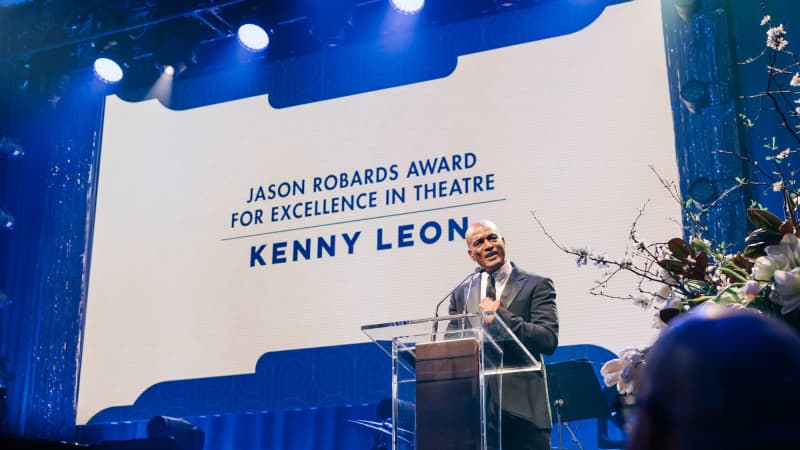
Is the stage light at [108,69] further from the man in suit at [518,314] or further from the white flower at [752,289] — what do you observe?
the white flower at [752,289]

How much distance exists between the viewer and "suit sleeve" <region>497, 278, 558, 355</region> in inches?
115

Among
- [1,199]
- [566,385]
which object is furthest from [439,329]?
[1,199]

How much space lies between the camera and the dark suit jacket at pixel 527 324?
2951 mm

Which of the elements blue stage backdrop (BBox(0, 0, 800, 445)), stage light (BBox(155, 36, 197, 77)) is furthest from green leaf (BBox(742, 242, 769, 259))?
stage light (BBox(155, 36, 197, 77))

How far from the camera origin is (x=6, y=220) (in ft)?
20.5

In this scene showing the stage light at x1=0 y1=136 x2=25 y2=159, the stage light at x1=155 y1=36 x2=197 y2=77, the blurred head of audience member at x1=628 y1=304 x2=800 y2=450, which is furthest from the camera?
the stage light at x1=0 y1=136 x2=25 y2=159

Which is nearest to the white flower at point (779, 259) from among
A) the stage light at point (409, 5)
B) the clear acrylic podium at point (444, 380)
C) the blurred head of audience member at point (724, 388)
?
the blurred head of audience member at point (724, 388)

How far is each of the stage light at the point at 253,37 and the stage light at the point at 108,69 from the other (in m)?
0.93

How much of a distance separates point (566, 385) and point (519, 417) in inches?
41.7

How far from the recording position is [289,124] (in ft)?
18.3

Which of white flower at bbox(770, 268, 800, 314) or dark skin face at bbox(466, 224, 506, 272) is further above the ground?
dark skin face at bbox(466, 224, 506, 272)

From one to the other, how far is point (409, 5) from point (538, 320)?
9.50ft

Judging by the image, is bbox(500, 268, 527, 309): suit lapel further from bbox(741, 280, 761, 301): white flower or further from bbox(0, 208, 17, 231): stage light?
bbox(0, 208, 17, 231): stage light

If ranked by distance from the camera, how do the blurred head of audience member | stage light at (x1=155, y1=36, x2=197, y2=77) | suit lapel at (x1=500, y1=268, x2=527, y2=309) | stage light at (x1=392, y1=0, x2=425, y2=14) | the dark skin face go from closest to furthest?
1. the blurred head of audience member
2. suit lapel at (x1=500, y1=268, x2=527, y2=309)
3. the dark skin face
4. stage light at (x1=392, y1=0, x2=425, y2=14)
5. stage light at (x1=155, y1=36, x2=197, y2=77)
